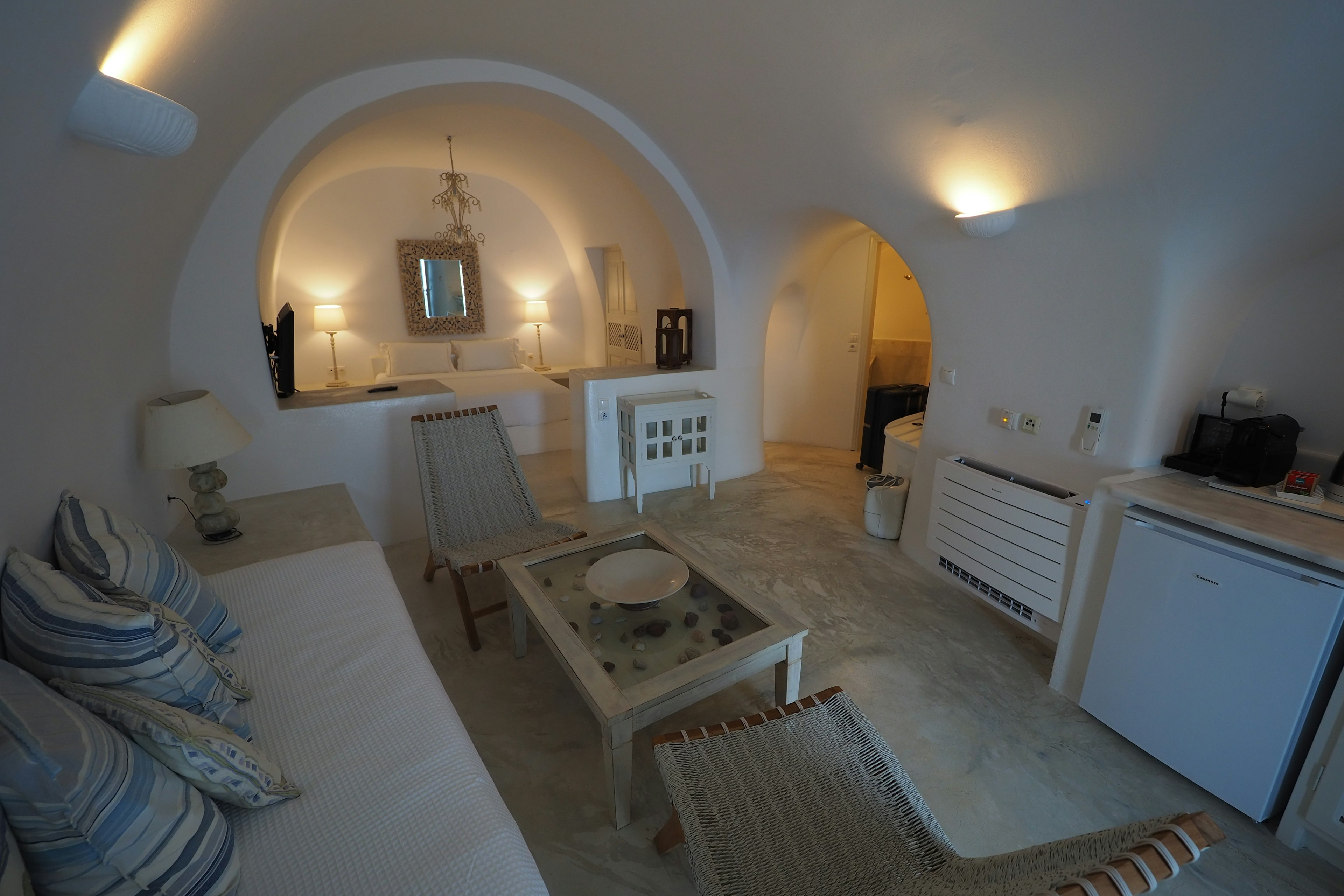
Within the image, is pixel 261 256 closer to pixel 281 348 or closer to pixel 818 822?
pixel 281 348

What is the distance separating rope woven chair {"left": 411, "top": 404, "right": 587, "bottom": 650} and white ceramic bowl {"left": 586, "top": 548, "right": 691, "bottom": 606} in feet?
1.28

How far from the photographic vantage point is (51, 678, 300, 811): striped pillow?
3.39 ft

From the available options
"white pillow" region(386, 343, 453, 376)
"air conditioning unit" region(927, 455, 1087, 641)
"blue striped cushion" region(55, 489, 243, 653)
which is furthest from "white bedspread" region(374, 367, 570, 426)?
"air conditioning unit" region(927, 455, 1087, 641)

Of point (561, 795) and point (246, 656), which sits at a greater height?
point (246, 656)

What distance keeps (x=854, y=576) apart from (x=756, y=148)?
2.35 meters

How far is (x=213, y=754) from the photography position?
1.07 meters

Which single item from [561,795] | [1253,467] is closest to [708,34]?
[1253,467]

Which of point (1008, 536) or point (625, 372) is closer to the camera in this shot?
point (1008, 536)

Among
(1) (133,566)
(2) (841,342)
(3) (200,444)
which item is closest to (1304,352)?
(2) (841,342)

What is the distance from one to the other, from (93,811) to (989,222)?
2.92 m

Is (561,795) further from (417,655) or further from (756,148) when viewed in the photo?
(756,148)

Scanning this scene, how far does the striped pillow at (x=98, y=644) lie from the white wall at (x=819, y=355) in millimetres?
4457

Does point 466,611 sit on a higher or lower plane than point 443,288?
lower

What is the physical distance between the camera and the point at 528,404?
16.4 feet
